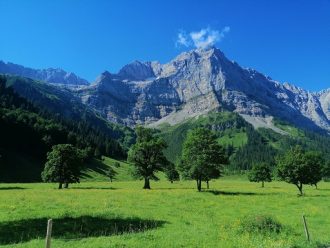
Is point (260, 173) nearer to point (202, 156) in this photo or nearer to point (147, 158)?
point (147, 158)

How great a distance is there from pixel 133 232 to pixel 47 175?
6351 cm

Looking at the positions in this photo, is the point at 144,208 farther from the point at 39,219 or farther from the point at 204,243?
the point at 204,243

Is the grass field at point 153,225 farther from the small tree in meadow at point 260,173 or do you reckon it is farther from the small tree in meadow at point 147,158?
the small tree in meadow at point 260,173

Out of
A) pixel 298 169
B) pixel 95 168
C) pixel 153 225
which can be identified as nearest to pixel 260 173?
pixel 298 169

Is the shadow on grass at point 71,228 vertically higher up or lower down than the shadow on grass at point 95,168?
lower down

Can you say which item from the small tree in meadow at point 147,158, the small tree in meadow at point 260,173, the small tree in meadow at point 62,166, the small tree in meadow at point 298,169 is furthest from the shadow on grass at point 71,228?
the small tree in meadow at point 260,173

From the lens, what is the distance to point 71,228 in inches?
1164

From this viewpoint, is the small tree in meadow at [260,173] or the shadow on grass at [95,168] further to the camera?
the shadow on grass at [95,168]

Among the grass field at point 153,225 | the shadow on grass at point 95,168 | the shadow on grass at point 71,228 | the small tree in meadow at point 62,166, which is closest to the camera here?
the grass field at point 153,225

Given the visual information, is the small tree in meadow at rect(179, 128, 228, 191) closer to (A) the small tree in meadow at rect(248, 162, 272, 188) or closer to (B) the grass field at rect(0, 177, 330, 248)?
Result: (B) the grass field at rect(0, 177, 330, 248)

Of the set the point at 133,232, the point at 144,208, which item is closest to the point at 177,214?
the point at 144,208

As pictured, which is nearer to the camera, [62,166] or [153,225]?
[153,225]

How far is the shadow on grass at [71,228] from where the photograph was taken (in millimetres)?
25987

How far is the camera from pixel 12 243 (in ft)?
76.1
